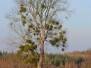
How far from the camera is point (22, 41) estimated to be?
24719 mm

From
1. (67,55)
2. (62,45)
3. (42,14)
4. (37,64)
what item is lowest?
(67,55)

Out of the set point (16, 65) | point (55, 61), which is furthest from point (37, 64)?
point (55, 61)

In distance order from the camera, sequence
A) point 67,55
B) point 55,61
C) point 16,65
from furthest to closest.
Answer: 1. point 67,55
2. point 55,61
3. point 16,65

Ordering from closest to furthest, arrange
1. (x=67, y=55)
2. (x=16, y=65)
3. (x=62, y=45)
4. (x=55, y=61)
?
(x=62, y=45)
(x=16, y=65)
(x=55, y=61)
(x=67, y=55)

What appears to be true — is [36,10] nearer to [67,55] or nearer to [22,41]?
[22,41]

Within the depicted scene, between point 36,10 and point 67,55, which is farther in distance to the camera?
point 67,55

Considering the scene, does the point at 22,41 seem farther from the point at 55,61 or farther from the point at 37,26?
the point at 55,61

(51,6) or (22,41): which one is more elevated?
(51,6)

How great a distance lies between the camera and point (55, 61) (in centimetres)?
5353

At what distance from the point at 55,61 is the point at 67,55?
17.3 feet

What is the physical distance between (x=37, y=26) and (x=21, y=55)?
2.56 m

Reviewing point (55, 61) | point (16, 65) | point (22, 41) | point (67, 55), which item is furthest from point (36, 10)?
point (67, 55)

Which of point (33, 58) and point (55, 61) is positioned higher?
point (33, 58)

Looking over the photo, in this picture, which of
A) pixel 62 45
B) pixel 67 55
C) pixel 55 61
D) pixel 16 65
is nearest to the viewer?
pixel 62 45
